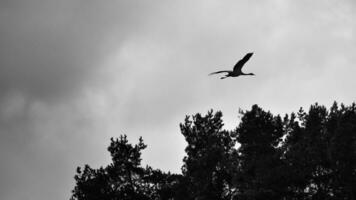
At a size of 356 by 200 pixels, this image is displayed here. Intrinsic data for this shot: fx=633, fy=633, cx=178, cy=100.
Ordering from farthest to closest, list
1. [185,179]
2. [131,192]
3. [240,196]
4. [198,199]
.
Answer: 1. [131,192]
2. [185,179]
3. [198,199]
4. [240,196]

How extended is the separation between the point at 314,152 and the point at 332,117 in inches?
180

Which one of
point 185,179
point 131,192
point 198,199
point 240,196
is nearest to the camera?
point 240,196

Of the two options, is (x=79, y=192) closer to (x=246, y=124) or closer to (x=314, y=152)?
(x=246, y=124)

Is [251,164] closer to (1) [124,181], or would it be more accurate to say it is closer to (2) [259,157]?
(2) [259,157]

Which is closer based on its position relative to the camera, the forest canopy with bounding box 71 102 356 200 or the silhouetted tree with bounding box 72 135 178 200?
the forest canopy with bounding box 71 102 356 200

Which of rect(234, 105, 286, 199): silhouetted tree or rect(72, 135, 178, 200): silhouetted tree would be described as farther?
rect(72, 135, 178, 200): silhouetted tree

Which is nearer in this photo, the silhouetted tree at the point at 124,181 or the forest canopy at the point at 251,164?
the forest canopy at the point at 251,164

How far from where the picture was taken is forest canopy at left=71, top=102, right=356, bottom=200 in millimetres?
34844

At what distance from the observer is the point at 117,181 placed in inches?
1727

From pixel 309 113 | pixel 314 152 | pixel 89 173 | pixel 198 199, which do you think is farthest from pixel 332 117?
pixel 89 173

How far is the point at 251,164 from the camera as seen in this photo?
36000 millimetres

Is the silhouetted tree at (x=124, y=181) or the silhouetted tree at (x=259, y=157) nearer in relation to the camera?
the silhouetted tree at (x=259, y=157)

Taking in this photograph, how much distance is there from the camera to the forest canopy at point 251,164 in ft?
114

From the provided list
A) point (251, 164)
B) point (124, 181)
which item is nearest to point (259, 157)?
point (251, 164)
